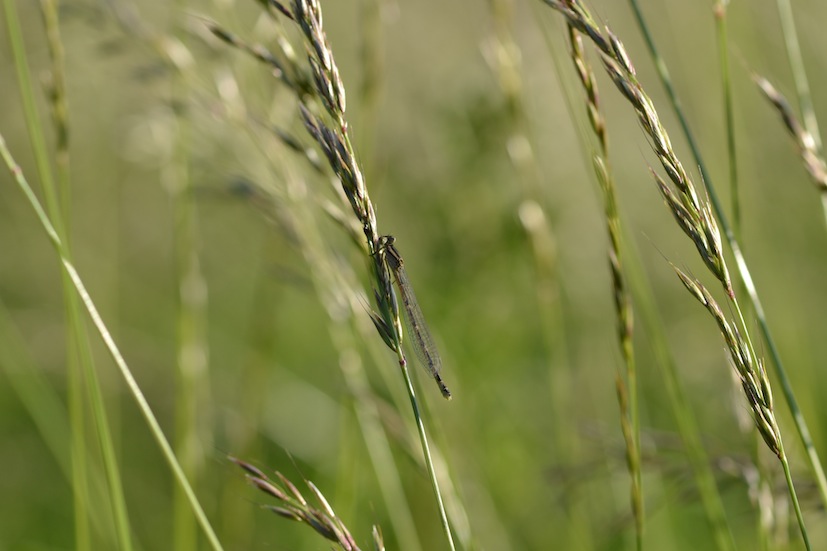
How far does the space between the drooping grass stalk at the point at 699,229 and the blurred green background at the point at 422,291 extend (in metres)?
0.32

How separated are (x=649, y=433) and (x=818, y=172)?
0.82m

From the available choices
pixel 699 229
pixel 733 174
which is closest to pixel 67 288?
pixel 699 229

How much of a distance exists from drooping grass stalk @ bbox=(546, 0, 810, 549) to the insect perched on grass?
1.56 feet

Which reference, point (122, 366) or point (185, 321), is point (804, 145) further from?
point (185, 321)

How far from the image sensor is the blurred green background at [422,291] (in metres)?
1.99

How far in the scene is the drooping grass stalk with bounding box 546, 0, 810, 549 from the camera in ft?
3.32

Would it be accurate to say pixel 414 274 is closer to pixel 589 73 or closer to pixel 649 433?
pixel 649 433

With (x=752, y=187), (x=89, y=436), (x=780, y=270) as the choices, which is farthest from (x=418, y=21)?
(x=89, y=436)

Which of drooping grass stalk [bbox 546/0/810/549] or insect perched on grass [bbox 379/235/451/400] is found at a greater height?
drooping grass stalk [bbox 546/0/810/549]

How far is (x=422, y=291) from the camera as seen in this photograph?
3.22 meters

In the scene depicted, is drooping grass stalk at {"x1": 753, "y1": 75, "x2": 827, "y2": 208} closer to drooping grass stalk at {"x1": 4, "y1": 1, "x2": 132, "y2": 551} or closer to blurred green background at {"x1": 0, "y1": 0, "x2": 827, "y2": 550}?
blurred green background at {"x1": 0, "y1": 0, "x2": 827, "y2": 550}

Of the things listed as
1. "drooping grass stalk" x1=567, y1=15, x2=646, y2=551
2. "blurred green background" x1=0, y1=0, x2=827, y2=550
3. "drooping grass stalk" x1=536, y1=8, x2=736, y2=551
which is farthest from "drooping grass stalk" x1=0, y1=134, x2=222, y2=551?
"drooping grass stalk" x1=536, y1=8, x2=736, y2=551

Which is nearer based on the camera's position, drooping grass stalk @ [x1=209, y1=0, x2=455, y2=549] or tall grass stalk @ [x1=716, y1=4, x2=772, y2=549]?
drooping grass stalk @ [x1=209, y1=0, x2=455, y2=549]

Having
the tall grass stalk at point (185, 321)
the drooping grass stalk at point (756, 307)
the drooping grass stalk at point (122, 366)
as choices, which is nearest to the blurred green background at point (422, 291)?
the tall grass stalk at point (185, 321)
